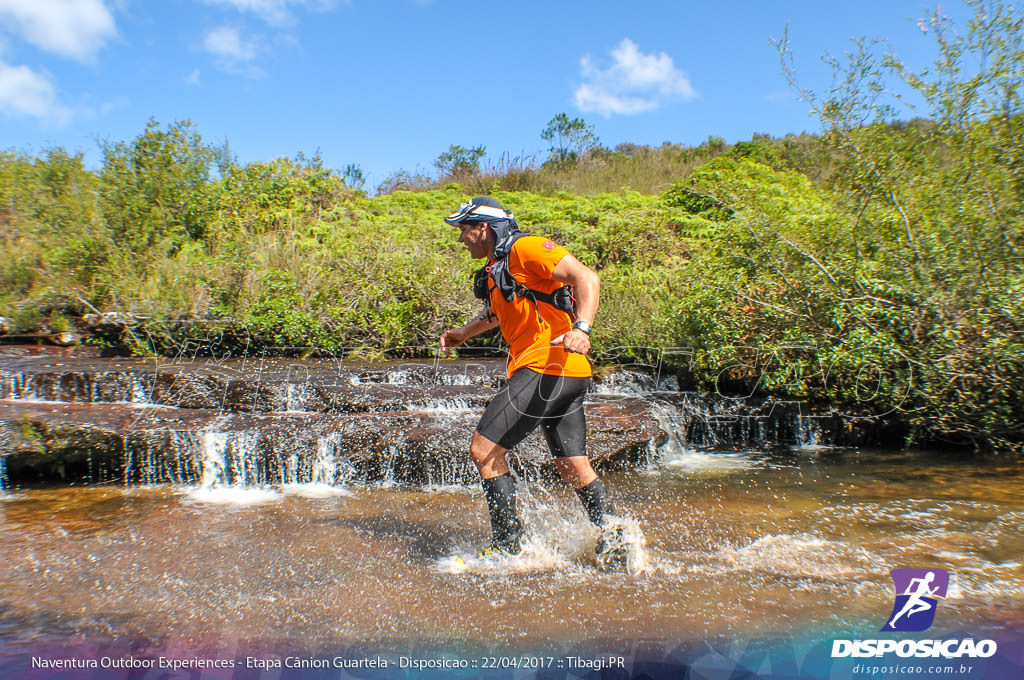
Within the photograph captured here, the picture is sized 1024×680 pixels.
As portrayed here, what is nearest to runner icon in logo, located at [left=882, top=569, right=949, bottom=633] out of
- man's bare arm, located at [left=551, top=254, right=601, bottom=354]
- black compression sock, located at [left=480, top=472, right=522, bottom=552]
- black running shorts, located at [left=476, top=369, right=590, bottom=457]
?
black running shorts, located at [left=476, top=369, right=590, bottom=457]

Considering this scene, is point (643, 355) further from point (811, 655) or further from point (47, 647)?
point (47, 647)

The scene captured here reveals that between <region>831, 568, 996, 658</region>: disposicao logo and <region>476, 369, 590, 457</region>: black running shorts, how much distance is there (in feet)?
5.23

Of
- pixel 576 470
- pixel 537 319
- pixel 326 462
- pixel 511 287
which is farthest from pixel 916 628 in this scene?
pixel 326 462

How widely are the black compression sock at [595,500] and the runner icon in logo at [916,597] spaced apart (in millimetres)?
1435

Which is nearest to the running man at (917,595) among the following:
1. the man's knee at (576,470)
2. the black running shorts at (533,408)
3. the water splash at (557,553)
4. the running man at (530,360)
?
the water splash at (557,553)

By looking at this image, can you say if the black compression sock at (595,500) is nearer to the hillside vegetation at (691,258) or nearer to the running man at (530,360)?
the running man at (530,360)

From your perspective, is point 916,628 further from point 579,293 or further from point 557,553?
point 579,293

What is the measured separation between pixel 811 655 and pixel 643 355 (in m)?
6.55

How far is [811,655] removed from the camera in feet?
10.00

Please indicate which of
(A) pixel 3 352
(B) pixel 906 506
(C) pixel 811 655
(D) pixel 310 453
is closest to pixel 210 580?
(D) pixel 310 453

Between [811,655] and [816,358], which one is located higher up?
[816,358]

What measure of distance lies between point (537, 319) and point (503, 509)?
1.06 meters

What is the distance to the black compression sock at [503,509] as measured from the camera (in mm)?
3740

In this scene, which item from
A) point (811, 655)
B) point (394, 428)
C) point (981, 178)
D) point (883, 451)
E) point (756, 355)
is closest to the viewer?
point (811, 655)
